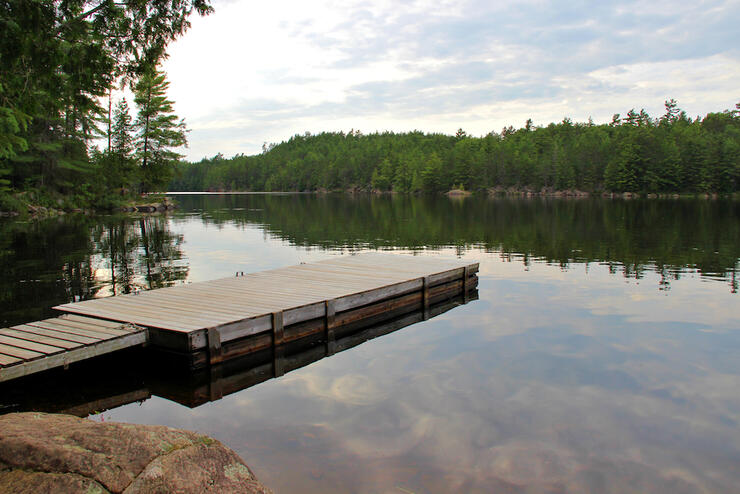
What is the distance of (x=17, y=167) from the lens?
148 feet

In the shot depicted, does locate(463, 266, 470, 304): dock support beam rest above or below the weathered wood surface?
below

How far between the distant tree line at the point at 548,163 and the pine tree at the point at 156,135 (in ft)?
243

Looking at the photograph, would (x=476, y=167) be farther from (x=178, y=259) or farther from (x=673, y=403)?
(x=673, y=403)

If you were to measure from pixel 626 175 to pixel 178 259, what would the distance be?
90.2 m

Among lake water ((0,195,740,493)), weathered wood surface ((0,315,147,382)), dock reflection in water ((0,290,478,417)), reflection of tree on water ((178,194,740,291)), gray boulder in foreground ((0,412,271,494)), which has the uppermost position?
gray boulder in foreground ((0,412,271,494))

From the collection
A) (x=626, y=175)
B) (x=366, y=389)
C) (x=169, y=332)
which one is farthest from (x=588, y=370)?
(x=626, y=175)

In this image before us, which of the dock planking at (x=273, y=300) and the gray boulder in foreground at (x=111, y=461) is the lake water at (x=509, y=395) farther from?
the gray boulder in foreground at (x=111, y=461)

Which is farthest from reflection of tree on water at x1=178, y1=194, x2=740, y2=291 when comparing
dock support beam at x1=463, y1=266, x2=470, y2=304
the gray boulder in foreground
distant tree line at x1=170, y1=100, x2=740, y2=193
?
distant tree line at x1=170, y1=100, x2=740, y2=193

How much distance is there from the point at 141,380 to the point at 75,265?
12.4 metres

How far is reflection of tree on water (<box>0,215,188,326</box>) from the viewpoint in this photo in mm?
13195

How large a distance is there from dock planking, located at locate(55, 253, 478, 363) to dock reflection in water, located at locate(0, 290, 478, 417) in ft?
1.18

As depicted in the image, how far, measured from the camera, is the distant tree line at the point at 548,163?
9050 centimetres

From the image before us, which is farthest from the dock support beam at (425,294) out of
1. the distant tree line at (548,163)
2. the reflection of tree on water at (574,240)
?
the distant tree line at (548,163)

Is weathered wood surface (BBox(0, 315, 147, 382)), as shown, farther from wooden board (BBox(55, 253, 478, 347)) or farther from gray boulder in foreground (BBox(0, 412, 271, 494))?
gray boulder in foreground (BBox(0, 412, 271, 494))
